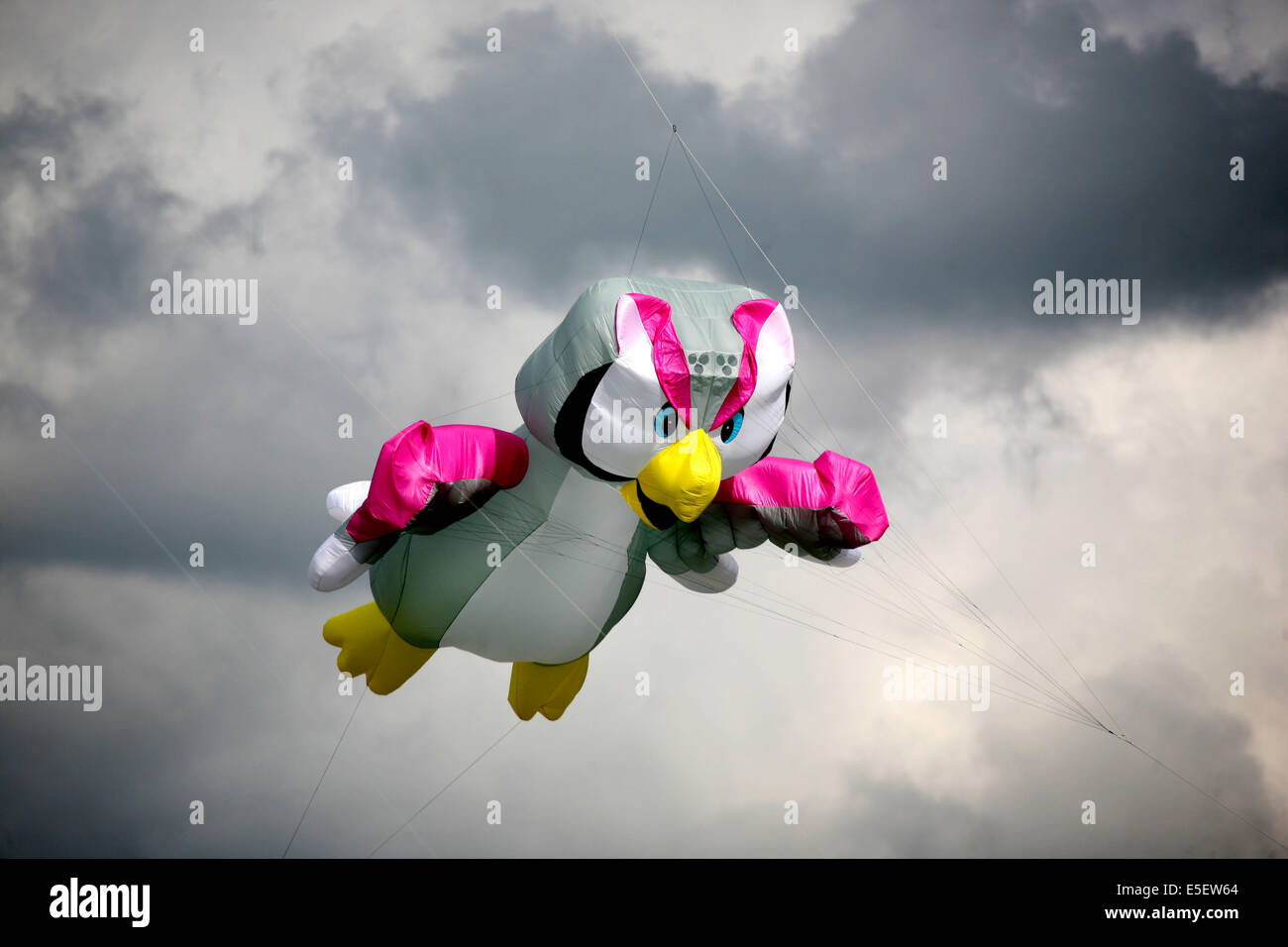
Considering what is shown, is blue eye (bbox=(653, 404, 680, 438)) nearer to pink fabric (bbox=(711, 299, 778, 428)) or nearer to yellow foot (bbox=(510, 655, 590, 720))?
pink fabric (bbox=(711, 299, 778, 428))

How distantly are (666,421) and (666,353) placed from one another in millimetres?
531

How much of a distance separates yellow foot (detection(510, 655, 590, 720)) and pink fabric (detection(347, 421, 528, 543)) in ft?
8.26

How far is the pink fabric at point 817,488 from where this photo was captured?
38.0 ft

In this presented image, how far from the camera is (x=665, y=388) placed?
10391mm

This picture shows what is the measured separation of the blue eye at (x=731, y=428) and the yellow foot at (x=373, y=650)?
4122mm

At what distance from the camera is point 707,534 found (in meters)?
12.2

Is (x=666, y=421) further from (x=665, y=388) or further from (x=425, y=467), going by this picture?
(x=425, y=467)

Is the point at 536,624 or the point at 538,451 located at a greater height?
the point at 538,451

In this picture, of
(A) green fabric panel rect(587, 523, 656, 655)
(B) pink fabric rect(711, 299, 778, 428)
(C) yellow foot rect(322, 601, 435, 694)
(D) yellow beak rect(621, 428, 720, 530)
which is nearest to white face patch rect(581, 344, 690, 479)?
(D) yellow beak rect(621, 428, 720, 530)
